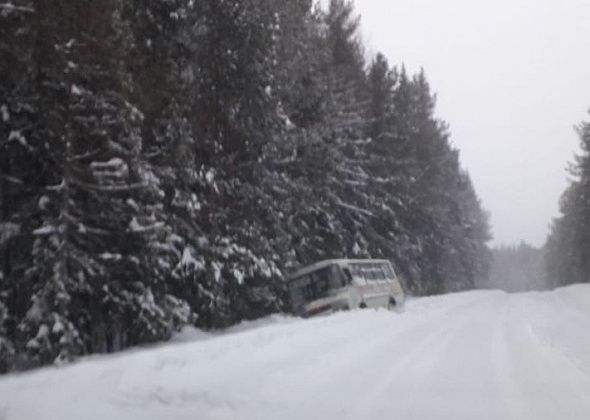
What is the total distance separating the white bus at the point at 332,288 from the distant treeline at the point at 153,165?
0.95 metres

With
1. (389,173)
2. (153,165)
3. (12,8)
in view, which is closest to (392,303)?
(153,165)

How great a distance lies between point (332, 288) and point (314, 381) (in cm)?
1363

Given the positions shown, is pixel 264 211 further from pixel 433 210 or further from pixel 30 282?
pixel 433 210

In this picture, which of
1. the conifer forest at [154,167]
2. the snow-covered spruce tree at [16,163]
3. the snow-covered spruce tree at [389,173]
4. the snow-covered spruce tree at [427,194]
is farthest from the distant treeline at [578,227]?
the snow-covered spruce tree at [16,163]

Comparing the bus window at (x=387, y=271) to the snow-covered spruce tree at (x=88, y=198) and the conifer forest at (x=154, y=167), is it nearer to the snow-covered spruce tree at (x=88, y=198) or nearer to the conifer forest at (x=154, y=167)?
the conifer forest at (x=154, y=167)

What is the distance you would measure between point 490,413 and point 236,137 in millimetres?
14775

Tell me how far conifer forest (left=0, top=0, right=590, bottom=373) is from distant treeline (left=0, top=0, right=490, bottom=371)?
0.05 meters

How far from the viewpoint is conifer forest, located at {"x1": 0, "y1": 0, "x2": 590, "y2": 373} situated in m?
14.4

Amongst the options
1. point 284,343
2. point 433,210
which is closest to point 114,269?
point 284,343

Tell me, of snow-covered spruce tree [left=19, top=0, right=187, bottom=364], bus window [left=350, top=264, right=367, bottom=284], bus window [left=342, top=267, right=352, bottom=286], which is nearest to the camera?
snow-covered spruce tree [left=19, top=0, right=187, bottom=364]

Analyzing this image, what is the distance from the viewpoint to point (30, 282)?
1480 cm

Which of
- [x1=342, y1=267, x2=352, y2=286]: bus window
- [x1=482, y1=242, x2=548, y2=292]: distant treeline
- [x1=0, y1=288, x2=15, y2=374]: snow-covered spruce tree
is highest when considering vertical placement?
[x1=482, y1=242, x2=548, y2=292]: distant treeline

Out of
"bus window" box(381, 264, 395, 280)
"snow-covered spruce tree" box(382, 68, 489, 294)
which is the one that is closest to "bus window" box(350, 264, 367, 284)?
"bus window" box(381, 264, 395, 280)

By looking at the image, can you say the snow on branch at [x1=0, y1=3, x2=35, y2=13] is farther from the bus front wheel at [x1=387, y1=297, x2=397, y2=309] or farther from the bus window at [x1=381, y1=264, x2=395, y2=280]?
the bus window at [x1=381, y1=264, x2=395, y2=280]
